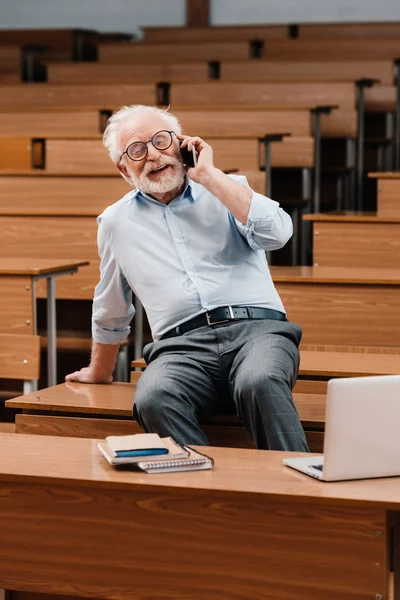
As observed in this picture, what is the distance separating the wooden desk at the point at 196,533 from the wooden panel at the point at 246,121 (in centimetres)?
273

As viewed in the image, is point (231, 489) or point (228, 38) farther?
point (228, 38)

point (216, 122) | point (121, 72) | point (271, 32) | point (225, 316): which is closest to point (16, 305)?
point (225, 316)

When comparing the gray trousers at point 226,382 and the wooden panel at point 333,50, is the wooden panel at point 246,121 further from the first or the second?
the gray trousers at point 226,382

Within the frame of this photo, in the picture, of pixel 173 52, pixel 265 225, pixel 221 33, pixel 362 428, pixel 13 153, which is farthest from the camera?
pixel 221 33

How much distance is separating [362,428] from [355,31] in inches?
171

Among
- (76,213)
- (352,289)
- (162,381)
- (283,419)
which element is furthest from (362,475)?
(76,213)

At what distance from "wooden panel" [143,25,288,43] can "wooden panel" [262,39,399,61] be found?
0.39 m

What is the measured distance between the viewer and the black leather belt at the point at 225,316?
71.5 inches

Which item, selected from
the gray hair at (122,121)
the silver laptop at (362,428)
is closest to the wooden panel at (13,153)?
the gray hair at (122,121)

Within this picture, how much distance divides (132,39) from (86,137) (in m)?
2.64

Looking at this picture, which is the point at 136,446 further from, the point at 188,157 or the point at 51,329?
the point at 51,329

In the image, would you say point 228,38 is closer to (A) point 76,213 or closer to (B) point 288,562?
(A) point 76,213

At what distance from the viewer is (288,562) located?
121 cm

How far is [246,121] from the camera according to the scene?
156 inches
